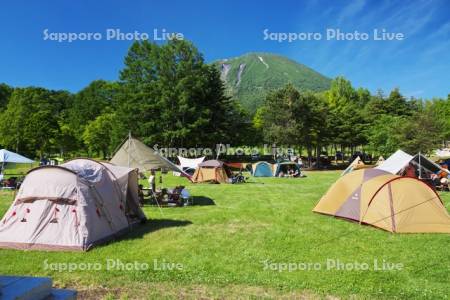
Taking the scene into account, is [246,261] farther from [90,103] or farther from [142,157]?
[90,103]

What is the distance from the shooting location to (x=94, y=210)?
8453mm

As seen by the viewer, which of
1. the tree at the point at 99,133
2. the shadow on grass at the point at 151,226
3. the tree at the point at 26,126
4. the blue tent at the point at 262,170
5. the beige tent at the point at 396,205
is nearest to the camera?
the shadow on grass at the point at 151,226

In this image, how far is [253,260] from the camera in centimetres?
720

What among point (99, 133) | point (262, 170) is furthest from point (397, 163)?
point (99, 133)

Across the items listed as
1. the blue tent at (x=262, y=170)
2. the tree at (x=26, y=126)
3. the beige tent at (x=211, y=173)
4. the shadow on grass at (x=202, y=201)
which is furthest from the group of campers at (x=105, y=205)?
the tree at (x=26, y=126)

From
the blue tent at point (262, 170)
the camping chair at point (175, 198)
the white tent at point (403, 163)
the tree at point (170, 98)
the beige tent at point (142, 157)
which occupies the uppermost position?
the tree at point (170, 98)

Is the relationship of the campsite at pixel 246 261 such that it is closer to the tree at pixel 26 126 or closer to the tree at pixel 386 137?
the tree at pixel 386 137

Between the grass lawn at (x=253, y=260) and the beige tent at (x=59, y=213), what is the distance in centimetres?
38

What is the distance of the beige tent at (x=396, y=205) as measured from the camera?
9492 millimetres

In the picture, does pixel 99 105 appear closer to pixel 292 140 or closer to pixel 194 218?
pixel 292 140

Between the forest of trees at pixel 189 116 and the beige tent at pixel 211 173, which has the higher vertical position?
the forest of trees at pixel 189 116

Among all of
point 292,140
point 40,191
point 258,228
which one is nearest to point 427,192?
point 258,228

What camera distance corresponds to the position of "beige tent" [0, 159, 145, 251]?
8016 mm

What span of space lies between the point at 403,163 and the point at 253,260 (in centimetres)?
1276
